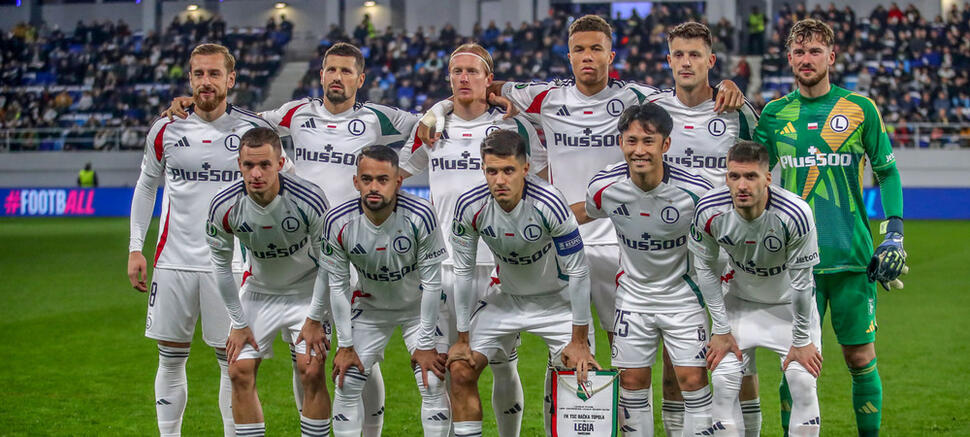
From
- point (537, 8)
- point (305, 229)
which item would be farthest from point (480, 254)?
point (537, 8)

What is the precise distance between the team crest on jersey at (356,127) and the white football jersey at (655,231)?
153 cm

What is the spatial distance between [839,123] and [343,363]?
2828 mm

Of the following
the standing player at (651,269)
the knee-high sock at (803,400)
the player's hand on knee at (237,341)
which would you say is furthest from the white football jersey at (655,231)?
the player's hand on knee at (237,341)

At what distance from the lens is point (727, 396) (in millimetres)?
4691

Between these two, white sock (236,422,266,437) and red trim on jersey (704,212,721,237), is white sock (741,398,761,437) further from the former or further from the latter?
white sock (236,422,266,437)

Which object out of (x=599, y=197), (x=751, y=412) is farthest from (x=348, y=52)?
(x=751, y=412)

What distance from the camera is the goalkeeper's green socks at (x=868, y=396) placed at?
5.12 meters

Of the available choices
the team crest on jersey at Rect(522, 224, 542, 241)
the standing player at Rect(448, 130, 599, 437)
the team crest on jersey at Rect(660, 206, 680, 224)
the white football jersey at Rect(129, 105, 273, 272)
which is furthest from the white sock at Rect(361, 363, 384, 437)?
the team crest on jersey at Rect(660, 206, 680, 224)

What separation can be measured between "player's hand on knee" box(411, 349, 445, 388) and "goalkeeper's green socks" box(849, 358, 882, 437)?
2.15 metres

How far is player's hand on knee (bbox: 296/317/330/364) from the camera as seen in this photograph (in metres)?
4.98

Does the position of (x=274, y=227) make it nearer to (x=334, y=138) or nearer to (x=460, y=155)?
(x=334, y=138)

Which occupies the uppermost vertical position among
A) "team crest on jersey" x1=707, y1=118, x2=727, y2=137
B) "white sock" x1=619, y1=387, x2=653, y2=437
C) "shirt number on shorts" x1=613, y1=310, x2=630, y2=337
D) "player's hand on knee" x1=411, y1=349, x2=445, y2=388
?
"team crest on jersey" x1=707, y1=118, x2=727, y2=137

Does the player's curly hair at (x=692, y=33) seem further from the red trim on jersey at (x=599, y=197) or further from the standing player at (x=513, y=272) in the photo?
the standing player at (x=513, y=272)

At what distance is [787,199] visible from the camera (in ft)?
15.4
